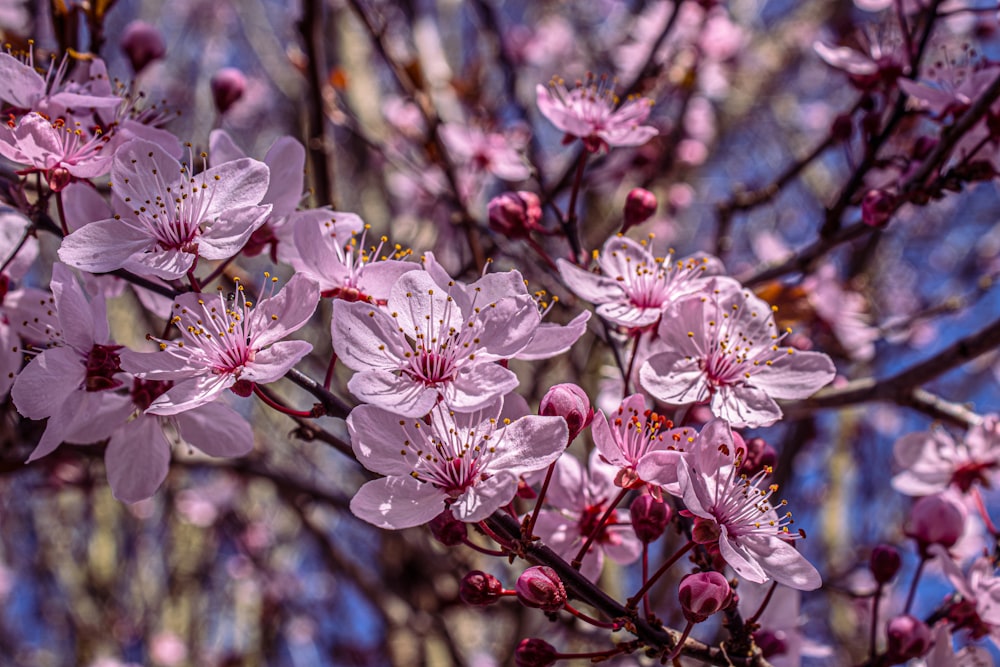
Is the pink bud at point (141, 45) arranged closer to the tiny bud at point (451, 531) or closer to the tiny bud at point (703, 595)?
the tiny bud at point (451, 531)

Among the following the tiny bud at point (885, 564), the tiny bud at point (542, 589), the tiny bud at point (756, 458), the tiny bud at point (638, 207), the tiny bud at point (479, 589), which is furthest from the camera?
the tiny bud at point (638, 207)

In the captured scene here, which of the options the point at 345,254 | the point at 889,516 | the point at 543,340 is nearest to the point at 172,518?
the point at 345,254

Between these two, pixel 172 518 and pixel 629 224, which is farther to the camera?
pixel 172 518

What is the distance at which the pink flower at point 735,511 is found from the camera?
1226 millimetres

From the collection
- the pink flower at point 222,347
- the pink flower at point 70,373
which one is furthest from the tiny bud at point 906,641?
the pink flower at point 70,373

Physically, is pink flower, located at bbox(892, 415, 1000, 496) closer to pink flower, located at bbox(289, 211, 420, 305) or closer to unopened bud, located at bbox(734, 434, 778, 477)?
unopened bud, located at bbox(734, 434, 778, 477)

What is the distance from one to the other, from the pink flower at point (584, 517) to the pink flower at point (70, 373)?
0.80 m

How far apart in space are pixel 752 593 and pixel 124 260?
140 centimetres

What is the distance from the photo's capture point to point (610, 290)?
1.61m

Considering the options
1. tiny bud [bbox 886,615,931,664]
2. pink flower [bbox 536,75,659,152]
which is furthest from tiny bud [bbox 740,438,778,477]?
pink flower [bbox 536,75,659,152]

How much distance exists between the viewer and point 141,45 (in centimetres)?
217

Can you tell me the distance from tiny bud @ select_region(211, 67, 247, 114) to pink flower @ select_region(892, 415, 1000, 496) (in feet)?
6.22

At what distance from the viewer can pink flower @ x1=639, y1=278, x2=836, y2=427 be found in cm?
146

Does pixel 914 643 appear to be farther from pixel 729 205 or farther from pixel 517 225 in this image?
pixel 729 205
